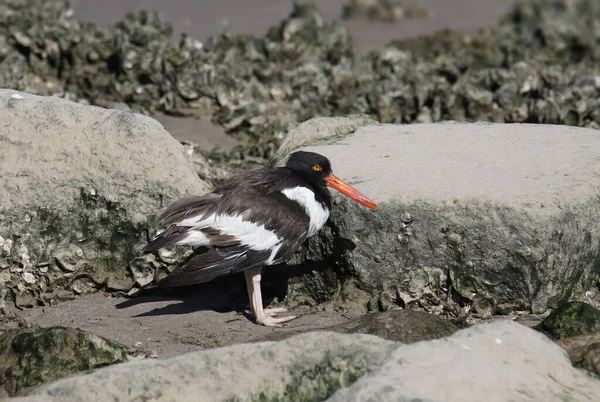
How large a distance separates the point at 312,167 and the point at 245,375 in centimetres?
232

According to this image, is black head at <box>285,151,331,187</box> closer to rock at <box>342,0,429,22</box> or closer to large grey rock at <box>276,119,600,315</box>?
large grey rock at <box>276,119,600,315</box>

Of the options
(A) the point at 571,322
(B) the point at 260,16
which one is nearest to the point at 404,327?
(A) the point at 571,322

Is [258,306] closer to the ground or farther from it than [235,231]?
closer to the ground

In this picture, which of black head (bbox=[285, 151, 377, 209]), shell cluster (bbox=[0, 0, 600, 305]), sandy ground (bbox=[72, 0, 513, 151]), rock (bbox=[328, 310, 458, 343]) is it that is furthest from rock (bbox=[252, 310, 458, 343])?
sandy ground (bbox=[72, 0, 513, 151])

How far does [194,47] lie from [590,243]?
5748 millimetres

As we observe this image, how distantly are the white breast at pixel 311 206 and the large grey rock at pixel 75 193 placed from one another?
73 cm

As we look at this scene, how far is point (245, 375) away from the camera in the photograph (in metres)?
4.29

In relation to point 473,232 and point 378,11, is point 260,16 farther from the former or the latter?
point 473,232

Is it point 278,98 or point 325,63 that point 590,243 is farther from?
point 325,63

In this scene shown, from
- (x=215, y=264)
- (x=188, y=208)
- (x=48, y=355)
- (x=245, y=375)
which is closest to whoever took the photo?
(x=245, y=375)

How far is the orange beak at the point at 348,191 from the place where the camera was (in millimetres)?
6094

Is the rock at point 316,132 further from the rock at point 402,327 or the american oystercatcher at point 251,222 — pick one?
the rock at point 402,327

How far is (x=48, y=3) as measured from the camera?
12539 mm

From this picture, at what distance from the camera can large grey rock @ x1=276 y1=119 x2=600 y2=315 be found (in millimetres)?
5965
